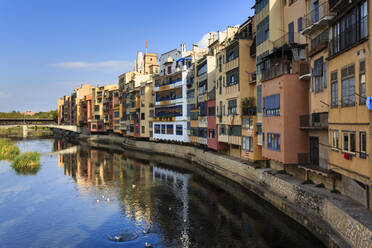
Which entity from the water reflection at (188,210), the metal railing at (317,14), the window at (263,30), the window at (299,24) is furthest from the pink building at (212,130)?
the metal railing at (317,14)

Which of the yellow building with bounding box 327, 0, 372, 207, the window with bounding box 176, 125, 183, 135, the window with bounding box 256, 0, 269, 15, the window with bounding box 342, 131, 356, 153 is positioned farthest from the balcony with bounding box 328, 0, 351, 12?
the window with bounding box 176, 125, 183, 135

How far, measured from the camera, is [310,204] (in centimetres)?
2109

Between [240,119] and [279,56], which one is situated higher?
[279,56]

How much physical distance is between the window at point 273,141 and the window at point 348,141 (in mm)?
8799

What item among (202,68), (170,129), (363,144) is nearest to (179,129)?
(170,129)

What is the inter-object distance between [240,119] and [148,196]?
14336 millimetres

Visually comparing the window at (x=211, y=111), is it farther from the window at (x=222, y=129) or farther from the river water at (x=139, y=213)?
the river water at (x=139, y=213)

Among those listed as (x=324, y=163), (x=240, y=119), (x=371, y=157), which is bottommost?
(x=324, y=163)

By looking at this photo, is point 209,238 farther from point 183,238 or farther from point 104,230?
point 104,230

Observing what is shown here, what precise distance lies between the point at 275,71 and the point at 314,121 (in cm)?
577

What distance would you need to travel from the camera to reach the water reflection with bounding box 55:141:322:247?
829 inches

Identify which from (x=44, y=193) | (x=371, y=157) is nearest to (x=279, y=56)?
(x=371, y=157)

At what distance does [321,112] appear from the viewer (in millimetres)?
23234

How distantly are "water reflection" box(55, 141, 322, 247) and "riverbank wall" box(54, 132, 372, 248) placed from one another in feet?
2.87
